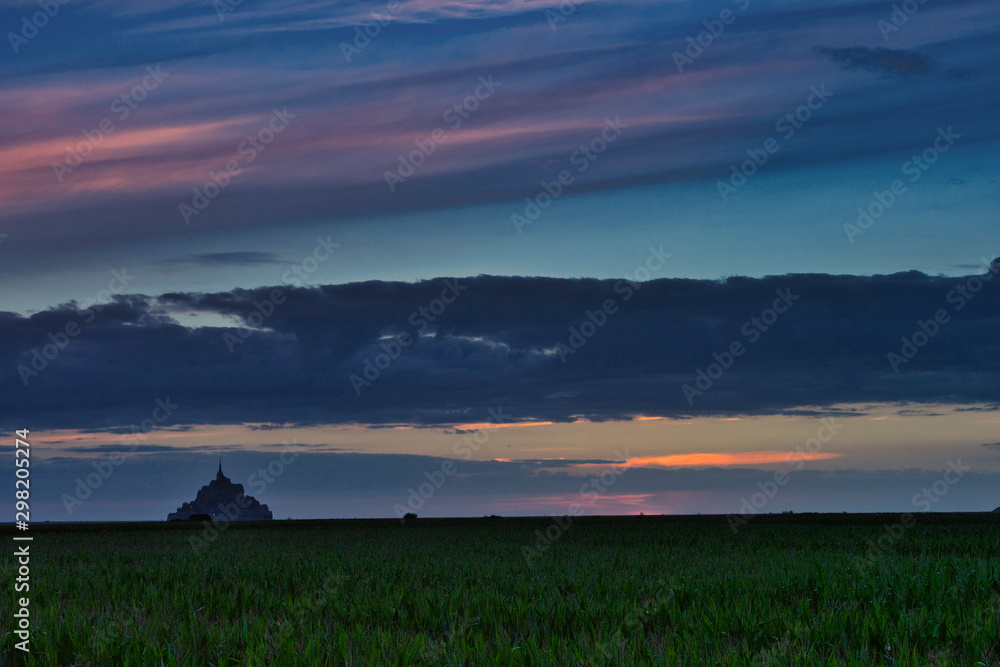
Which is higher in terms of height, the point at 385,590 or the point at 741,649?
the point at 385,590

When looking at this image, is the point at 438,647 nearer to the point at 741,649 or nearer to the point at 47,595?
the point at 741,649

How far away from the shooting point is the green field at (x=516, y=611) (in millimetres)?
10008

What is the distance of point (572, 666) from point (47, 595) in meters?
12.3

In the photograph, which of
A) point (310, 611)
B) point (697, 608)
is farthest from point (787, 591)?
point (310, 611)

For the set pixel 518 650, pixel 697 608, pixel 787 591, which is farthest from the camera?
pixel 787 591

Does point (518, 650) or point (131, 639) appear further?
point (131, 639)

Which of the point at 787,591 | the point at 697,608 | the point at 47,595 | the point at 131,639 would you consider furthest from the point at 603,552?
the point at 131,639

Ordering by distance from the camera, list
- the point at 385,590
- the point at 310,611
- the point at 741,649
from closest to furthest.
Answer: the point at 741,649 → the point at 310,611 → the point at 385,590

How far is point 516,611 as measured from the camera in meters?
12.8

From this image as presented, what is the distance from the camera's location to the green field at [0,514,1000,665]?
10008mm

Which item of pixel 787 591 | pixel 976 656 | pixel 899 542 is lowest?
pixel 976 656

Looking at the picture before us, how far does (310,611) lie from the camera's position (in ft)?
44.5

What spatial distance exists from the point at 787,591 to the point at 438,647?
748cm

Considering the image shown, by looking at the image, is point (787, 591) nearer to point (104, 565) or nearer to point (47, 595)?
point (47, 595)
